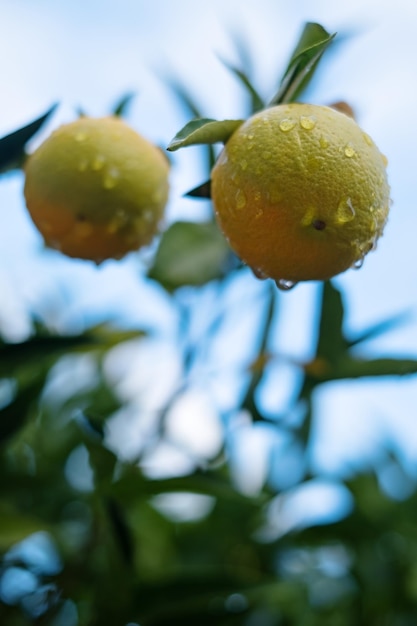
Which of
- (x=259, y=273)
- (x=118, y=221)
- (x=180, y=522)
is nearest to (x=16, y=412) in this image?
(x=118, y=221)

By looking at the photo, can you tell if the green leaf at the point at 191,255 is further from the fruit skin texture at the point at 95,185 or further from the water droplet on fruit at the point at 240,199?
the water droplet on fruit at the point at 240,199

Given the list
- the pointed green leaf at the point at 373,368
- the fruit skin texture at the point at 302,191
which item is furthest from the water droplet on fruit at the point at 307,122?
the pointed green leaf at the point at 373,368

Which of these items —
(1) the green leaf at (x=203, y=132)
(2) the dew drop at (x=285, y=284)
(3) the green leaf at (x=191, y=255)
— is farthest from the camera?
(3) the green leaf at (x=191, y=255)

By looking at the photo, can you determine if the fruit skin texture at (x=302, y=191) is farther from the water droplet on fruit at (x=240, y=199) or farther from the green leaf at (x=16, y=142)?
the green leaf at (x=16, y=142)

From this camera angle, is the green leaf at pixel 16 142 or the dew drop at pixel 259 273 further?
the green leaf at pixel 16 142

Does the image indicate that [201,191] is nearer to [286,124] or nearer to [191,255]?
[286,124]

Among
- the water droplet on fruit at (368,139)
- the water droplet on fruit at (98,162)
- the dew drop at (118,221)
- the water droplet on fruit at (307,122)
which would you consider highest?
the water droplet on fruit at (307,122)

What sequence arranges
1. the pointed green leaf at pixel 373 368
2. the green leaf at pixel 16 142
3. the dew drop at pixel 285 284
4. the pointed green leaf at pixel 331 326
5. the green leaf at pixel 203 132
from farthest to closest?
the pointed green leaf at pixel 331 326 → the pointed green leaf at pixel 373 368 → the green leaf at pixel 16 142 → the dew drop at pixel 285 284 → the green leaf at pixel 203 132

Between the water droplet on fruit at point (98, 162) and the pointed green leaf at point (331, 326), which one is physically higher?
the water droplet on fruit at point (98, 162)

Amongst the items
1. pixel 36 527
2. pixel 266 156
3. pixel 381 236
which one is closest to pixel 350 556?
pixel 36 527
